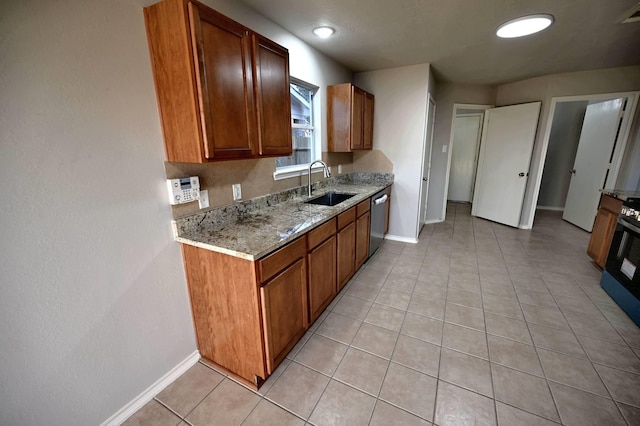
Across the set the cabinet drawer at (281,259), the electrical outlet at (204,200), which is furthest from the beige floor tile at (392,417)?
the electrical outlet at (204,200)

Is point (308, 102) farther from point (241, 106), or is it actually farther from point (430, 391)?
point (430, 391)

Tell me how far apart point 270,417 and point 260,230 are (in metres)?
1.01

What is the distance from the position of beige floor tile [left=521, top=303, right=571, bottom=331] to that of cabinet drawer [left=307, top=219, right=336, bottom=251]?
1.75 metres

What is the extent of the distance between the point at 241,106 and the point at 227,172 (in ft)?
1.66

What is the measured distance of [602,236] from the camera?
2.84 metres

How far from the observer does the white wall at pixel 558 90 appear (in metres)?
3.54

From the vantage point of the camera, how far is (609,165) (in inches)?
153

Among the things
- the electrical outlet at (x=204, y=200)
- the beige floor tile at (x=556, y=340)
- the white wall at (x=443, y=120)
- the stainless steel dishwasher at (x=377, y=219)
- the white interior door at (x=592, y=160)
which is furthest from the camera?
the white wall at (x=443, y=120)

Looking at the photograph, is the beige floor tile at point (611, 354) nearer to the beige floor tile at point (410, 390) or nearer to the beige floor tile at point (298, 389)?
the beige floor tile at point (410, 390)

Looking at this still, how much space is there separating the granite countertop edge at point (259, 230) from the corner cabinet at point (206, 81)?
1.47 feet

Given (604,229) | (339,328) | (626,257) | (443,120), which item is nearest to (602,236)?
(604,229)

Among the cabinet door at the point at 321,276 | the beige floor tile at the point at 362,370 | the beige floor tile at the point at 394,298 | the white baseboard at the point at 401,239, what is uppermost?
the cabinet door at the point at 321,276

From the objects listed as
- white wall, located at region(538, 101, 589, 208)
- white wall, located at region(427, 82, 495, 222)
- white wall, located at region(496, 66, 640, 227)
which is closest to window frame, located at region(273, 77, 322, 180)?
white wall, located at region(427, 82, 495, 222)

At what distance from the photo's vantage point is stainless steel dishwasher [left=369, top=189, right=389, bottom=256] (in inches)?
121
